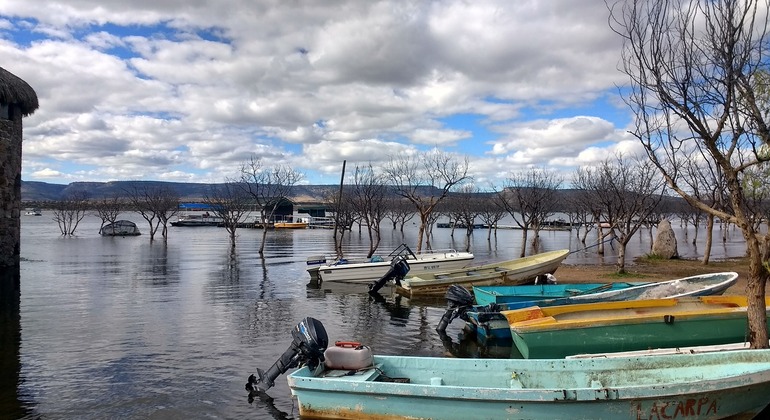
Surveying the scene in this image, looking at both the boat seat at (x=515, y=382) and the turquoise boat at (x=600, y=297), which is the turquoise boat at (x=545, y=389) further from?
the turquoise boat at (x=600, y=297)

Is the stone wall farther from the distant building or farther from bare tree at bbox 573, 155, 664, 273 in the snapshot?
bare tree at bbox 573, 155, 664, 273

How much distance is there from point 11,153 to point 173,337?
16073 mm

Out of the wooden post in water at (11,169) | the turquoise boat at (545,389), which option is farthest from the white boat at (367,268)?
the turquoise boat at (545,389)

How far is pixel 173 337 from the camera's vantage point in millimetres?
12828

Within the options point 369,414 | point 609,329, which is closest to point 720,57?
point 609,329

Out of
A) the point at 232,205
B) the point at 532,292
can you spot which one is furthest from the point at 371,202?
the point at 532,292

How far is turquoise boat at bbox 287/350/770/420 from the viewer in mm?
6293

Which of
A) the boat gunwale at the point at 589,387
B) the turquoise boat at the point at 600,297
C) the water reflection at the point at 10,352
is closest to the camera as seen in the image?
the boat gunwale at the point at 589,387

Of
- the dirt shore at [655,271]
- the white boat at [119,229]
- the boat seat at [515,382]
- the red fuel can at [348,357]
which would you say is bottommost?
the dirt shore at [655,271]

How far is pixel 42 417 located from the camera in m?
7.97

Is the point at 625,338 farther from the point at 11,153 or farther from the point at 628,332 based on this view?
the point at 11,153

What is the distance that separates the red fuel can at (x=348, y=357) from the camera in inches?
314

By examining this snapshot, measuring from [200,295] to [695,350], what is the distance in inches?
612

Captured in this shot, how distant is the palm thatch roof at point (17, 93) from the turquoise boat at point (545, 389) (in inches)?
843
